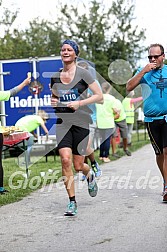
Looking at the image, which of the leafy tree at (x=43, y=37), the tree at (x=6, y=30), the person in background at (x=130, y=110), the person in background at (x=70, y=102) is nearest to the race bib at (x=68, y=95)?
the person in background at (x=70, y=102)

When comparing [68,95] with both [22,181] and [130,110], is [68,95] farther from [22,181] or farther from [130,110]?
[130,110]

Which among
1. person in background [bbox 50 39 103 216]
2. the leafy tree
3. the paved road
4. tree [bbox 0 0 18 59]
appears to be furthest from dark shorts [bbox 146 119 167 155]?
the leafy tree

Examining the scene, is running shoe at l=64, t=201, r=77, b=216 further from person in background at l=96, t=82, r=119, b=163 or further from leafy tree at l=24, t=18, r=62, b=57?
leafy tree at l=24, t=18, r=62, b=57

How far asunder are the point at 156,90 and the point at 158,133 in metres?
0.61

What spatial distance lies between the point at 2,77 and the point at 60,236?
1297 cm

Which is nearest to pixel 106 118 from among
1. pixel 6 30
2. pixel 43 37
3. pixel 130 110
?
pixel 130 110

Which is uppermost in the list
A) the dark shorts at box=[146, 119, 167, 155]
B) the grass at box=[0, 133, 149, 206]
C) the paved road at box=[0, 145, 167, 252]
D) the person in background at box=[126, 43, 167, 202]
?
the person in background at box=[126, 43, 167, 202]

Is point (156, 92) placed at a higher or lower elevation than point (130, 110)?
higher

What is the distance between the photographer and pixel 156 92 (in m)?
7.65

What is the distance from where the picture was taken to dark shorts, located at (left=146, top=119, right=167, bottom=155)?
25.3ft

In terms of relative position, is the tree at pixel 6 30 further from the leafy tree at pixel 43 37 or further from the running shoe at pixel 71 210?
the running shoe at pixel 71 210

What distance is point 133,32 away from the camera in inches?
2154

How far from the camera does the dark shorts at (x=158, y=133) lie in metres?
7.72

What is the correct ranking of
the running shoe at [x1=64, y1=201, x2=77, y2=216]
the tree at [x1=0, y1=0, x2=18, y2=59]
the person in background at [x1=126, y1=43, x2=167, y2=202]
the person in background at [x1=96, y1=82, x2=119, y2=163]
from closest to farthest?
the running shoe at [x1=64, y1=201, x2=77, y2=216] → the person in background at [x1=126, y1=43, x2=167, y2=202] → the person in background at [x1=96, y1=82, x2=119, y2=163] → the tree at [x1=0, y1=0, x2=18, y2=59]
